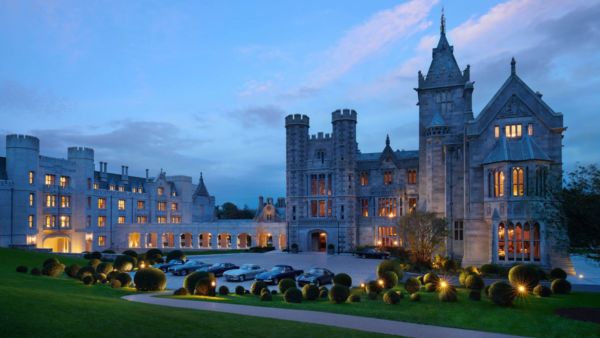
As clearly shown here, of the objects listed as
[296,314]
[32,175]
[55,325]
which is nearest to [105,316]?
[55,325]

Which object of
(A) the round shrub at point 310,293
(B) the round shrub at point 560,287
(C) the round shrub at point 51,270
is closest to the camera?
(A) the round shrub at point 310,293

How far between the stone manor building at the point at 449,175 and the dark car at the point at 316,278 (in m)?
15.0

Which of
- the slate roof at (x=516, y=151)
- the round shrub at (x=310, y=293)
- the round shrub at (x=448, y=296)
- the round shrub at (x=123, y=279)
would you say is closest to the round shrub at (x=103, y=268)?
the round shrub at (x=123, y=279)

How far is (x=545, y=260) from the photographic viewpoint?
120 feet

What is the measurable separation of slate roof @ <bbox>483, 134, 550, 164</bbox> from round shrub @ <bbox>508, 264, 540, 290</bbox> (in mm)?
12842

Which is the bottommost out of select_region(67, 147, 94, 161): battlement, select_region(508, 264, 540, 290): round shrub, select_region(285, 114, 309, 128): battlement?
select_region(508, 264, 540, 290): round shrub

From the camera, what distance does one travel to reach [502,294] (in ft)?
78.2

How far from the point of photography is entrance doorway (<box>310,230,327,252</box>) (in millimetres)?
66688

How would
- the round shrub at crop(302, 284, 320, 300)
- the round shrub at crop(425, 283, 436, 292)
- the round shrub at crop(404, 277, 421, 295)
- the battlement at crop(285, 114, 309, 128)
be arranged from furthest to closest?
the battlement at crop(285, 114, 309, 128)
the round shrub at crop(425, 283, 436, 292)
the round shrub at crop(404, 277, 421, 295)
the round shrub at crop(302, 284, 320, 300)

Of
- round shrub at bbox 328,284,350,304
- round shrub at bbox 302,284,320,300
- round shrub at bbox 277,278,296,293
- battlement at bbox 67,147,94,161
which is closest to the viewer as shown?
round shrub at bbox 328,284,350,304

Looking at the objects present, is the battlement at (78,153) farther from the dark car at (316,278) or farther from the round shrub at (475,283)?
the round shrub at (475,283)

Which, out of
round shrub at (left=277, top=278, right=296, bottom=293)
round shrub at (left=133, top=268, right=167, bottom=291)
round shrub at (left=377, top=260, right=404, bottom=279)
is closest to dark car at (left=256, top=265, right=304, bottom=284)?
round shrub at (left=277, top=278, right=296, bottom=293)

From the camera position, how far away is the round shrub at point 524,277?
27.4 meters

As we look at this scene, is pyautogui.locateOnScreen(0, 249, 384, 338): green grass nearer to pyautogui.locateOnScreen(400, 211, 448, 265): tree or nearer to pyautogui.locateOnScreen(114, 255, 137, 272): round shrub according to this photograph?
pyautogui.locateOnScreen(114, 255, 137, 272): round shrub
